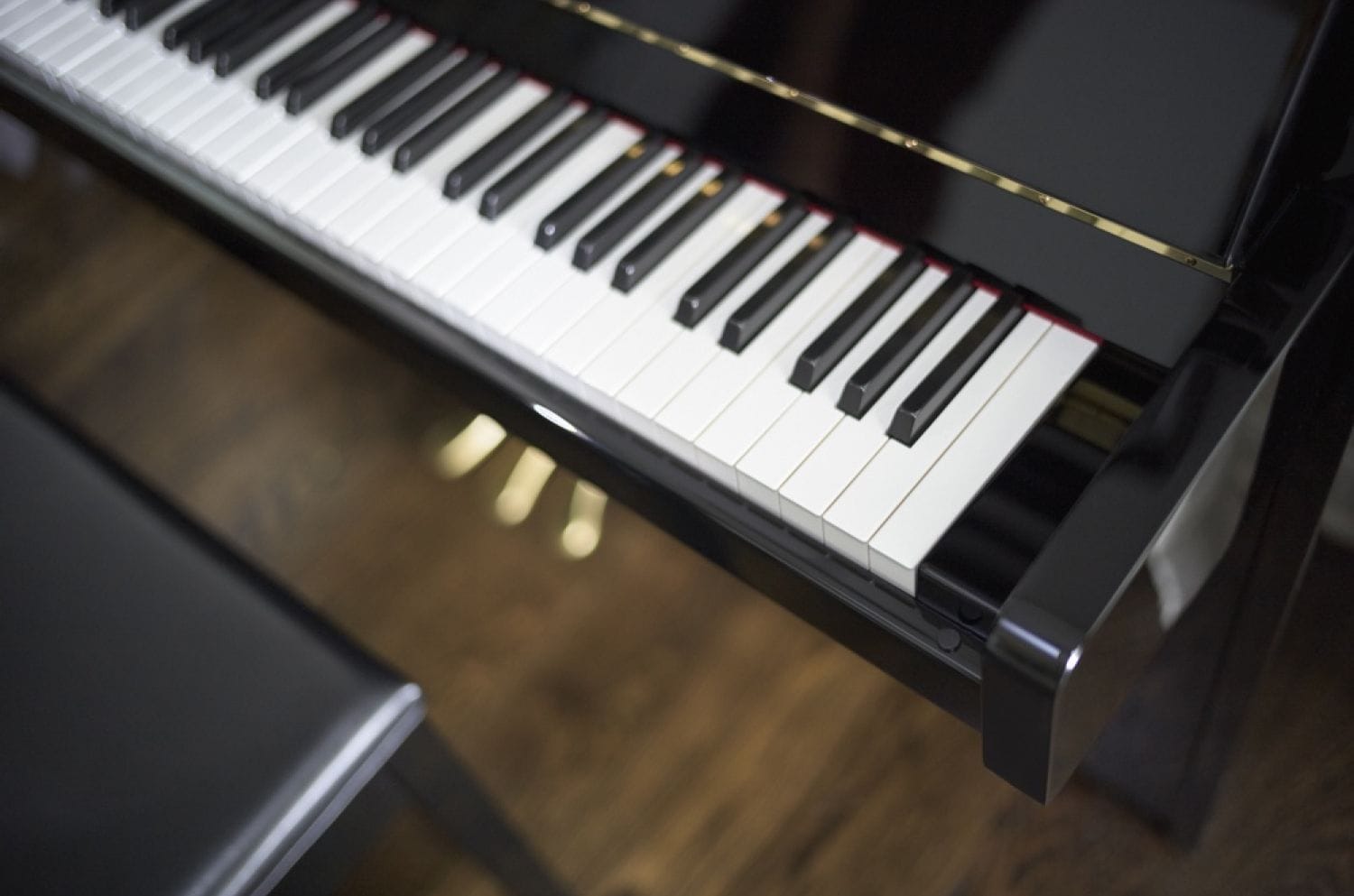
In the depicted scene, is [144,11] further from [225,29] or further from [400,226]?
[400,226]

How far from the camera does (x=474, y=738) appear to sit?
1542mm

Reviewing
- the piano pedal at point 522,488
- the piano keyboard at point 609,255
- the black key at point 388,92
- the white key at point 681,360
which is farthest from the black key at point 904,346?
the piano pedal at point 522,488

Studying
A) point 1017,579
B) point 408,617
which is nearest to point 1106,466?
point 1017,579

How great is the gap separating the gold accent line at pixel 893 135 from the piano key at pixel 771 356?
10 cm

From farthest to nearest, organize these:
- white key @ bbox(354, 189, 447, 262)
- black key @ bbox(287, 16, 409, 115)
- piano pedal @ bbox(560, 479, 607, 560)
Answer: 1. piano pedal @ bbox(560, 479, 607, 560)
2. black key @ bbox(287, 16, 409, 115)
3. white key @ bbox(354, 189, 447, 262)

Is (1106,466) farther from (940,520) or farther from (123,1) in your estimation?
(123,1)

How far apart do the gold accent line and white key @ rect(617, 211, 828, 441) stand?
114 mm

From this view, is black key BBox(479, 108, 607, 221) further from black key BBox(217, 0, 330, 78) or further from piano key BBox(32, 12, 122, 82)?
piano key BBox(32, 12, 122, 82)

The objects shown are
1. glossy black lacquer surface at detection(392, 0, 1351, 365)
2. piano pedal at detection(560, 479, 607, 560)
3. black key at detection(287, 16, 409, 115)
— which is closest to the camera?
glossy black lacquer surface at detection(392, 0, 1351, 365)

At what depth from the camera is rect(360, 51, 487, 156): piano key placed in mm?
1142

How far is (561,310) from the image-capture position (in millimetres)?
990

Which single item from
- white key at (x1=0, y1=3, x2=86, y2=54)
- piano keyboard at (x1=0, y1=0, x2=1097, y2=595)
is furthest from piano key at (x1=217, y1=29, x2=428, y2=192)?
white key at (x1=0, y1=3, x2=86, y2=54)

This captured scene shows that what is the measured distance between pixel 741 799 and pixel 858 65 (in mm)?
880

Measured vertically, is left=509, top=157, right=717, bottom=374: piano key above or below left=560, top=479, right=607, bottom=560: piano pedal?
above
